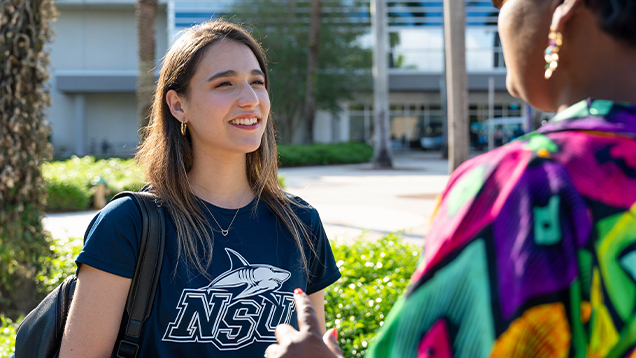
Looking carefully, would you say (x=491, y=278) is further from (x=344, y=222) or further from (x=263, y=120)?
(x=344, y=222)

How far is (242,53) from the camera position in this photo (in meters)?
2.21

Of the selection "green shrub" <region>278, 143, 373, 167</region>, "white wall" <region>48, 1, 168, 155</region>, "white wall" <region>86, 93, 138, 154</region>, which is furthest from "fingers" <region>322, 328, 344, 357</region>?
"white wall" <region>86, 93, 138, 154</region>

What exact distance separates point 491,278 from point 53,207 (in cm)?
1231

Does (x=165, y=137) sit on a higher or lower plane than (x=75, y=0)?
lower

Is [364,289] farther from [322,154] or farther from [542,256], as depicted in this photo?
[322,154]

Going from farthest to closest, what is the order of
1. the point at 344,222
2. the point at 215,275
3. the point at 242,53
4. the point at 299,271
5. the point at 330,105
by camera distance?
the point at 330,105, the point at 344,222, the point at 242,53, the point at 299,271, the point at 215,275

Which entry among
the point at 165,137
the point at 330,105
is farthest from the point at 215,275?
the point at 330,105

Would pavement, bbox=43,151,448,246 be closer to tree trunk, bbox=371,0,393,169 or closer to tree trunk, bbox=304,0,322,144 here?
tree trunk, bbox=371,0,393,169

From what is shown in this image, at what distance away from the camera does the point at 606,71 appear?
0.89 metres

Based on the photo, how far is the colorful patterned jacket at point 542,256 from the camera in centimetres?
77

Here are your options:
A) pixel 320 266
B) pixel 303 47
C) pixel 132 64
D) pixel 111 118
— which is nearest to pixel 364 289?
pixel 320 266

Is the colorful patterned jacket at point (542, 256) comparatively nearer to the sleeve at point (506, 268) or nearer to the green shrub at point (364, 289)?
the sleeve at point (506, 268)

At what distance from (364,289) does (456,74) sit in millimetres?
7657

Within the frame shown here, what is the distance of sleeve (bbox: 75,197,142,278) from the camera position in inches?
67.6
